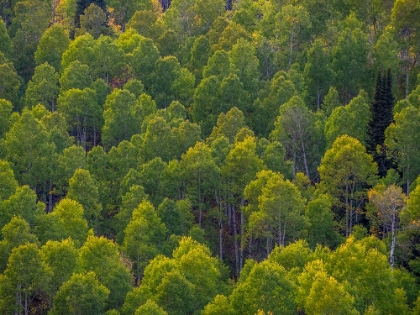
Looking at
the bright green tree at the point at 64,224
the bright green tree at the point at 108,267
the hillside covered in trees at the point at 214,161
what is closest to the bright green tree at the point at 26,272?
the hillside covered in trees at the point at 214,161

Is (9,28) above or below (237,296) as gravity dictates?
above

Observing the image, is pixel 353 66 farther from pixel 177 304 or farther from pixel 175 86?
pixel 177 304

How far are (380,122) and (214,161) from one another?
60.4 ft

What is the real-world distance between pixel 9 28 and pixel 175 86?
127 ft

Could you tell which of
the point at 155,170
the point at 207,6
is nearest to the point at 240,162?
the point at 155,170

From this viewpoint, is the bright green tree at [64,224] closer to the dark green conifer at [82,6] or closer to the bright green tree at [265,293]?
the bright green tree at [265,293]

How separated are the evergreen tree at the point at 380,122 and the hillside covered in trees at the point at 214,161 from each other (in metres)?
0.20

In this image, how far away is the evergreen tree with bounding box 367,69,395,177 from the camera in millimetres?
90250

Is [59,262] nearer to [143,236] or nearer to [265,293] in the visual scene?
[143,236]

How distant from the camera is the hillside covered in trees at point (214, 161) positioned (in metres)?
74.2

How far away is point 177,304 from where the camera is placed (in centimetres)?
7369

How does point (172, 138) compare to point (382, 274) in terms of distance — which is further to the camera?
point (172, 138)

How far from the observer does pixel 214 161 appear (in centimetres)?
9419

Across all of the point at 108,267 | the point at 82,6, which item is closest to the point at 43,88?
the point at 82,6
